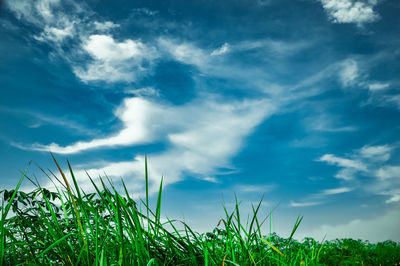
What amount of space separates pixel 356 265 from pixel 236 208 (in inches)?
148

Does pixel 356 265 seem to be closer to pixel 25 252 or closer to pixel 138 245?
pixel 138 245

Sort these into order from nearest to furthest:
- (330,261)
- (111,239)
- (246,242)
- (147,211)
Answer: (147,211), (111,239), (246,242), (330,261)

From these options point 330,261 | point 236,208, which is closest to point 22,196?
point 236,208

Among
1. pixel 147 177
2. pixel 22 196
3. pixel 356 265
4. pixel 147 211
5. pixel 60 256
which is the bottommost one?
pixel 356 265

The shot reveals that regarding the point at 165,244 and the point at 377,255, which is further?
the point at 377,255

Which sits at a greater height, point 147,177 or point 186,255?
point 147,177

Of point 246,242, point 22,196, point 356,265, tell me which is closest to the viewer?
point 246,242

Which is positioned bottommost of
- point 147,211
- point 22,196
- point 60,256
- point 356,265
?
point 356,265

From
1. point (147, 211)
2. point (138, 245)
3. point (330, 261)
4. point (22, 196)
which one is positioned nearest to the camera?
point (138, 245)

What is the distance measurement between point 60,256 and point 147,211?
706 mm

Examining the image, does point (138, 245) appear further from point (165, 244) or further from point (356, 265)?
point (356, 265)

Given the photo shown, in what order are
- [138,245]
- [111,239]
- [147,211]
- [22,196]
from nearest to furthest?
[138,245], [147,211], [111,239], [22,196]

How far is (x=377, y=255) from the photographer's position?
19.6 ft

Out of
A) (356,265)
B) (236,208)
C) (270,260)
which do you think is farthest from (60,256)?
(356,265)
